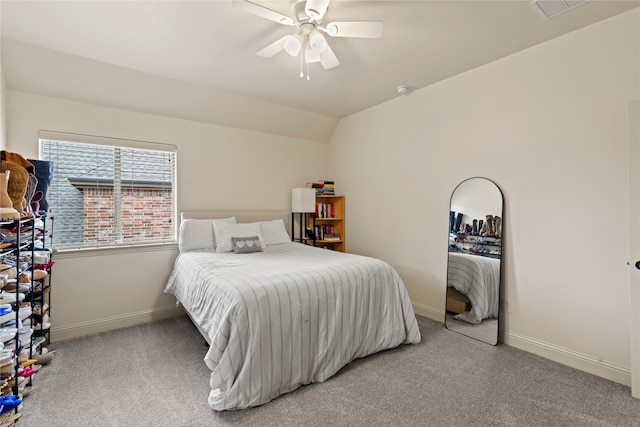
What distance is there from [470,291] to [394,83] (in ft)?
7.45

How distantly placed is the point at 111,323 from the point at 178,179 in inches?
64.8

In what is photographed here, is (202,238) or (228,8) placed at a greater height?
(228,8)

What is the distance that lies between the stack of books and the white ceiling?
131 centimetres

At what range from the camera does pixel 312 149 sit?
15.0ft

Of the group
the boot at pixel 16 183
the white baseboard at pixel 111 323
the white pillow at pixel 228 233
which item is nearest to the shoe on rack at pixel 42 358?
the white baseboard at pixel 111 323

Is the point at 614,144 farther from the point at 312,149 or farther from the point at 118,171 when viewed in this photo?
the point at 118,171

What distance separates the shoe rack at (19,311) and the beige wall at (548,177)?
10.9 ft

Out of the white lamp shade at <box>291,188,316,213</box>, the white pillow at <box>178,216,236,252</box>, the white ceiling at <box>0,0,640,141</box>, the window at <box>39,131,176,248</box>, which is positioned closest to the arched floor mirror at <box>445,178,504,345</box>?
the white ceiling at <box>0,0,640,141</box>

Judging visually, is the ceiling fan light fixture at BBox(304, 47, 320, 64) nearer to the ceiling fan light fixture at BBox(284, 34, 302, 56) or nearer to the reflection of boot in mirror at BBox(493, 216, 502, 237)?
the ceiling fan light fixture at BBox(284, 34, 302, 56)

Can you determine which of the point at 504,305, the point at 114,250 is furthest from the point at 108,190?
the point at 504,305

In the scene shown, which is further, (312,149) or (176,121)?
(312,149)

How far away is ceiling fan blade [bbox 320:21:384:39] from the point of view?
5.76 feet

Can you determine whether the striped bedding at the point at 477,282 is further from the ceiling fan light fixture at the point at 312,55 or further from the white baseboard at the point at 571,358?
the ceiling fan light fixture at the point at 312,55

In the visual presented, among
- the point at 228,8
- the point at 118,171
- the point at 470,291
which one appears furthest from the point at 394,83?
the point at 118,171
